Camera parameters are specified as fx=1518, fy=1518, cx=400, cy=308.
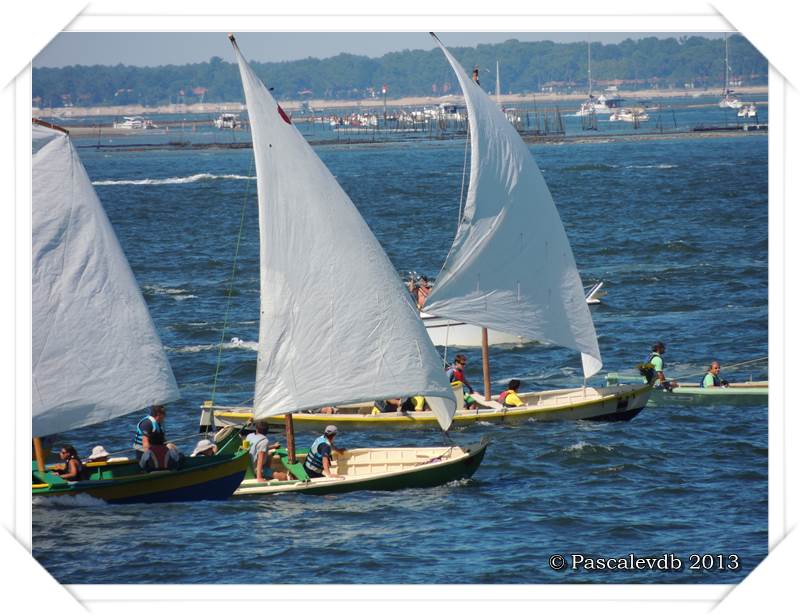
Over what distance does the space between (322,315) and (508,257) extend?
7344 millimetres

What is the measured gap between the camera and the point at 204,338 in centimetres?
4128

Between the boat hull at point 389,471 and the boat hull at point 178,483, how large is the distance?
1.36 ft

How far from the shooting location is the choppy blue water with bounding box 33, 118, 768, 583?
2288 centimetres

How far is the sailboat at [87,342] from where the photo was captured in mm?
23500

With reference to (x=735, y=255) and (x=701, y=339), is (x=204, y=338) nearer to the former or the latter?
(x=701, y=339)

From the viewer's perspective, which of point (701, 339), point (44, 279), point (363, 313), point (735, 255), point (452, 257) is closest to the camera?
point (44, 279)

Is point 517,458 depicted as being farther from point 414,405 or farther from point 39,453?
point 39,453

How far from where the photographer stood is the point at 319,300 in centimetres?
2511

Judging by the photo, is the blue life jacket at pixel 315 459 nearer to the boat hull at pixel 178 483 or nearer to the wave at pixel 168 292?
the boat hull at pixel 178 483

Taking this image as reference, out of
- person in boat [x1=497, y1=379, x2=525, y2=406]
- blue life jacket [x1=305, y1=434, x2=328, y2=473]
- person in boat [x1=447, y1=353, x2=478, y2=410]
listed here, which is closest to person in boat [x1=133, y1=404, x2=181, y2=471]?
blue life jacket [x1=305, y1=434, x2=328, y2=473]

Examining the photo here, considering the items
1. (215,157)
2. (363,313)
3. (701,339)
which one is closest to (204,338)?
(701,339)

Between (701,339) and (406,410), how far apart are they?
38.1 feet

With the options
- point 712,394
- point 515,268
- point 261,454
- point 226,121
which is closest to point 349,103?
point 226,121

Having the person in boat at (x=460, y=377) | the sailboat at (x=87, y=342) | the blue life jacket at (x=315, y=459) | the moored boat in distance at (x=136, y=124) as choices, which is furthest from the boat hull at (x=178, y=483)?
the moored boat in distance at (x=136, y=124)
